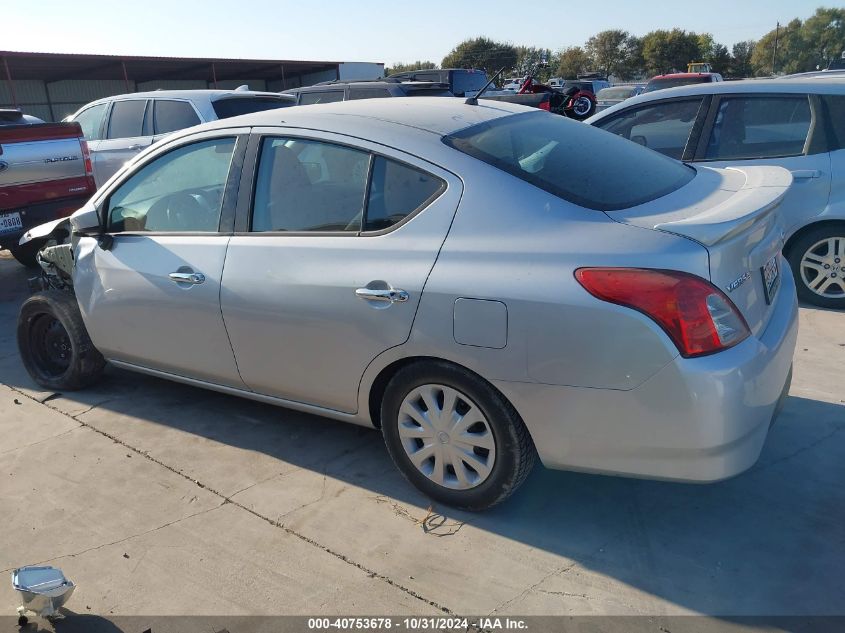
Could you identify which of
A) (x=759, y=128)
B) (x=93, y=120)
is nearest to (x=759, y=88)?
(x=759, y=128)

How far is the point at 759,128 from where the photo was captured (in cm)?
563

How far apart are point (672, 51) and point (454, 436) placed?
76.6 metres

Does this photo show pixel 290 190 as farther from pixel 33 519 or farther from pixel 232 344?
pixel 33 519

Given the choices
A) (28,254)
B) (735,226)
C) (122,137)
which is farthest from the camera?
(122,137)

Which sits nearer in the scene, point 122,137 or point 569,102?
point 122,137

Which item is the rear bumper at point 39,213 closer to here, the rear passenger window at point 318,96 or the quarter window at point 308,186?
the quarter window at point 308,186

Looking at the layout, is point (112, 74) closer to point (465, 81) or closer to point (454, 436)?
point (465, 81)

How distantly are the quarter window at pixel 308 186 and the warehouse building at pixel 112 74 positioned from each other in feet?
67.3

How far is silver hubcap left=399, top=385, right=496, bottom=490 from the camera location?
9.82 feet

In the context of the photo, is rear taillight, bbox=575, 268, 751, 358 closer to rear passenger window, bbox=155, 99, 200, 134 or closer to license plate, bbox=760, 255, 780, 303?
license plate, bbox=760, 255, 780, 303

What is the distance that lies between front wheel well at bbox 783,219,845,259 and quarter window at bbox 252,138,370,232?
3788 mm

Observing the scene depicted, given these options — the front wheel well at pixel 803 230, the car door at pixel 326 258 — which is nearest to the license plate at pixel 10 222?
the car door at pixel 326 258

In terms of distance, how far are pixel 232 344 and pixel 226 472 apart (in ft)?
2.06

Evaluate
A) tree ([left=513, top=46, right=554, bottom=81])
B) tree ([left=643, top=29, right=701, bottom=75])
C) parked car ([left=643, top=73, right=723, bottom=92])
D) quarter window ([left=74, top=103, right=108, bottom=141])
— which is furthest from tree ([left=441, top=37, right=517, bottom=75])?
quarter window ([left=74, top=103, right=108, bottom=141])
